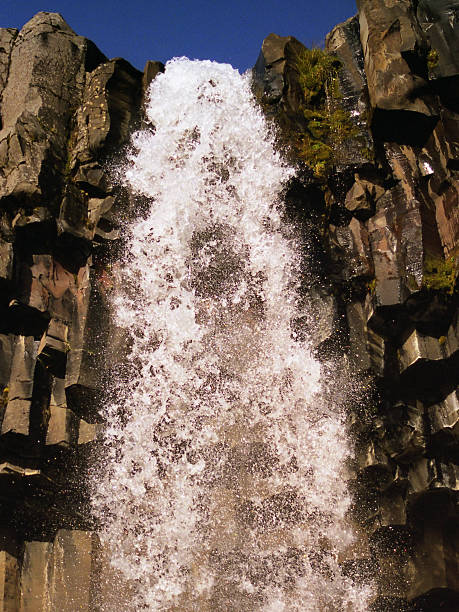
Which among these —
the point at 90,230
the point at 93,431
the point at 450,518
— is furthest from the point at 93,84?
the point at 450,518

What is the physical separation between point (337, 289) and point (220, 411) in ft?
9.02

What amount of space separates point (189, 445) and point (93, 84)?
7746 millimetres

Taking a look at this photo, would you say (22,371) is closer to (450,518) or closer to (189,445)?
(189,445)

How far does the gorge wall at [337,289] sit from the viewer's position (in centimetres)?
990

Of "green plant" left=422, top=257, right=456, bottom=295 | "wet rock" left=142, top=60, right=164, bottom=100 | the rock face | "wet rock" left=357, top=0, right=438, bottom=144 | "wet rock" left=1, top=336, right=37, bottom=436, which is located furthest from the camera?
"wet rock" left=142, top=60, right=164, bottom=100

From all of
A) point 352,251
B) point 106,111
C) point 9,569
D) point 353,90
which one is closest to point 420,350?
point 352,251

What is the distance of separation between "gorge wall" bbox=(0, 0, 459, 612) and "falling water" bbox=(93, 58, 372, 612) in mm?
393

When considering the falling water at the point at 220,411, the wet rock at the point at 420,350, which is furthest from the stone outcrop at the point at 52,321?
the wet rock at the point at 420,350

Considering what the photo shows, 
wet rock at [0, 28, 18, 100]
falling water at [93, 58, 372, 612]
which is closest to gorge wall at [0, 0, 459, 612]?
falling water at [93, 58, 372, 612]

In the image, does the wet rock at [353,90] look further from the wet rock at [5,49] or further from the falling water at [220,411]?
the wet rock at [5,49]

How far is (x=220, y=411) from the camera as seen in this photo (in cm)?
1073

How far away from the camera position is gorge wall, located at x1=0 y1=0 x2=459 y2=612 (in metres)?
9.90

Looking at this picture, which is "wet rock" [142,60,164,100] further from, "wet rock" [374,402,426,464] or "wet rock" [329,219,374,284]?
"wet rock" [374,402,426,464]

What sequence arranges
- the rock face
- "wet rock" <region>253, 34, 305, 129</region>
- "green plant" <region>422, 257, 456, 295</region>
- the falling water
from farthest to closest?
"wet rock" <region>253, 34, 305, 129</region> < the falling water < the rock face < "green plant" <region>422, 257, 456, 295</region>
